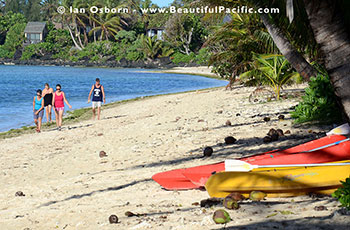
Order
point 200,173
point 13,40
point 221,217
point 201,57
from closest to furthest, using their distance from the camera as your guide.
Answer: point 221,217, point 200,173, point 201,57, point 13,40

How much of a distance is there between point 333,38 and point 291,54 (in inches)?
277

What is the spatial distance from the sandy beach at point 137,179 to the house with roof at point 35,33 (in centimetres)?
9239

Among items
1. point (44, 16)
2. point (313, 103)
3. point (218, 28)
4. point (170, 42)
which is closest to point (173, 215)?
point (313, 103)

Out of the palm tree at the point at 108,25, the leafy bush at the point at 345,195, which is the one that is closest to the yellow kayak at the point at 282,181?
the leafy bush at the point at 345,195

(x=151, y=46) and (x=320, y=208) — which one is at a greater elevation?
(x=151, y=46)

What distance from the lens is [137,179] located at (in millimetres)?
6891

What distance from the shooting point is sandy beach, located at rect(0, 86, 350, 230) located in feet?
14.8

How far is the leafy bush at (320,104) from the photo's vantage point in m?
8.98

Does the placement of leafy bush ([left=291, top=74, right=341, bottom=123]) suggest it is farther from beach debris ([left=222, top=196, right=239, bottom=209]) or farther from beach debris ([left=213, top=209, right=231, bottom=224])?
beach debris ([left=213, top=209, right=231, bottom=224])

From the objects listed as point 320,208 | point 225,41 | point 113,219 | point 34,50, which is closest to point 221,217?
point 320,208

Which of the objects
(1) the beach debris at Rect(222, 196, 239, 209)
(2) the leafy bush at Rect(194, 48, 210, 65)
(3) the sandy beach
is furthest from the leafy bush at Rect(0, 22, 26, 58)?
(1) the beach debris at Rect(222, 196, 239, 209)

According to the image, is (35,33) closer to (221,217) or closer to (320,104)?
(320,104)

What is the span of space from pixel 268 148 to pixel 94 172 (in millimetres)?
3101

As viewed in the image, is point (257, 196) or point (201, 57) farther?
point (201, 57)
